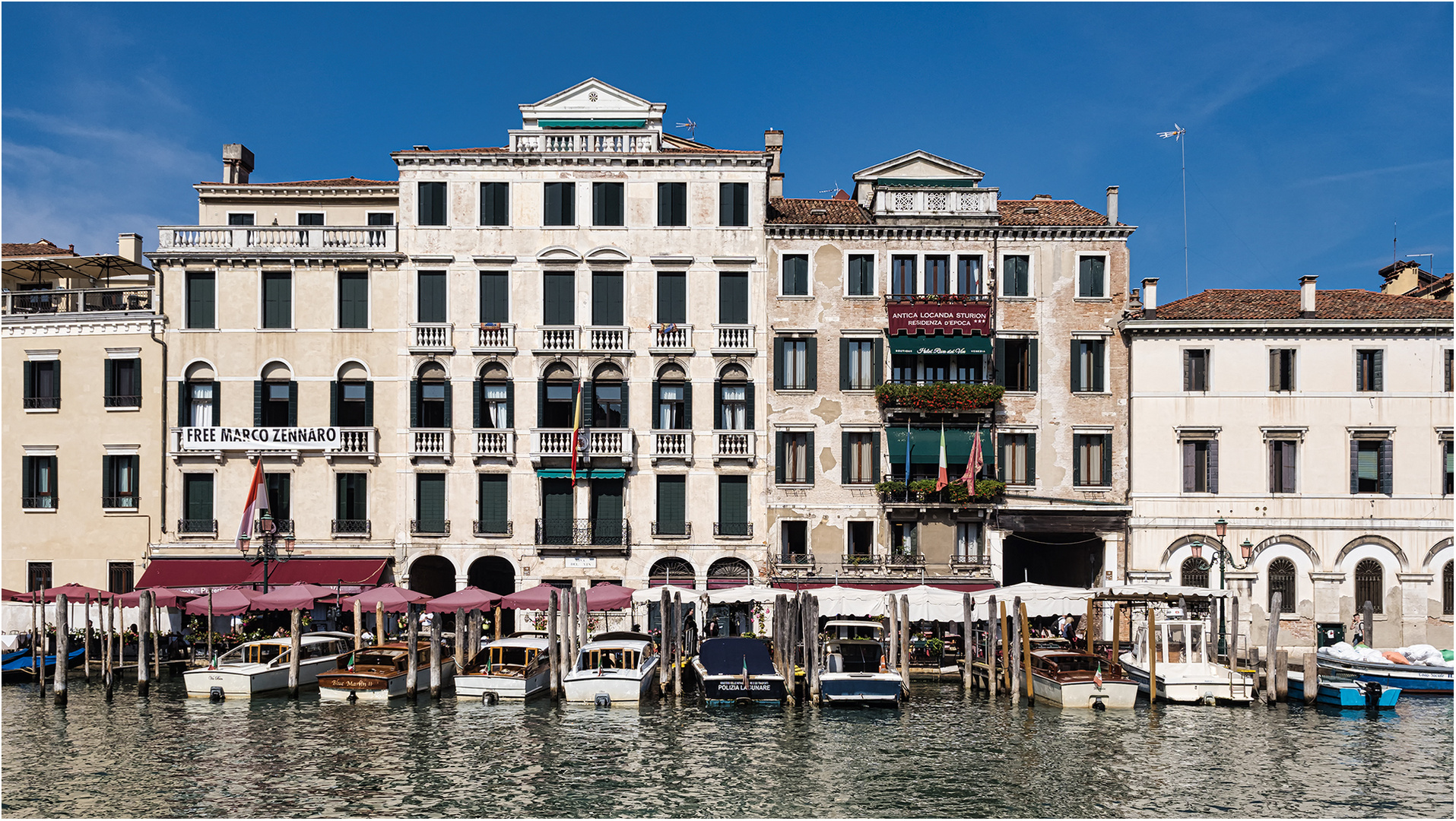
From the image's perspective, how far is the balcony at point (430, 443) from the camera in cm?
4244

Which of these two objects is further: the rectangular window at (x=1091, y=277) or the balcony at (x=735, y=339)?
the rectangular window at (x=1091, y=277)

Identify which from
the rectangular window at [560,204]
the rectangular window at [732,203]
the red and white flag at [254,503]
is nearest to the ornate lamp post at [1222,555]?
the rectangular window at [732,203]

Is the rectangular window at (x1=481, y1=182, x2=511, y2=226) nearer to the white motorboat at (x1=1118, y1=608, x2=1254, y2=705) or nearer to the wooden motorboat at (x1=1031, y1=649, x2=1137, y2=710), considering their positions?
the wooden motorboat at (x1=1031, y1=649, x2=1137, y2=710)

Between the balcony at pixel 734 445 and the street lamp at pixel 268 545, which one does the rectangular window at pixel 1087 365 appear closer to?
the balcony at pixel 734 445

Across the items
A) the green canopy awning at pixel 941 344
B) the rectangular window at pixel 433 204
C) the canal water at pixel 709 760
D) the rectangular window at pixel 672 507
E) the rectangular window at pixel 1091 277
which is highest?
the rectangular window at pixel 433 204

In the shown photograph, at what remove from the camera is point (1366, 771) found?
2553 cm

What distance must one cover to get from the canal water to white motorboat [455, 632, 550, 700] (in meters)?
0.52

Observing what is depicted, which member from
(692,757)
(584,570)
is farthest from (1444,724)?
(584,570)

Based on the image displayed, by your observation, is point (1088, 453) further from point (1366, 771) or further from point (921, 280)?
point (1366, 771)

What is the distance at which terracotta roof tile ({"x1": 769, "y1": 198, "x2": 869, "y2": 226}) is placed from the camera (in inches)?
1715

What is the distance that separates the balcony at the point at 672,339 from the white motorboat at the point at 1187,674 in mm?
17590

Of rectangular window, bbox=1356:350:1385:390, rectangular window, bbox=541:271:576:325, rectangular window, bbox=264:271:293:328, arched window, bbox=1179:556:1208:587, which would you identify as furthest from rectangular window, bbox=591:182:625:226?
rectangular window, bbox=1356:350:1385:390

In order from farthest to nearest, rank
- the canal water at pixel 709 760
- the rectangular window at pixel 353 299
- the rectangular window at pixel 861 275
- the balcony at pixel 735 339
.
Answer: the rectangular window at pixel 861 275 → the rectangular window at pixel 353 299 → the balcony at pixel 735 339 → the canal water at pixel 709 760

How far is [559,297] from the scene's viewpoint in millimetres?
43312
